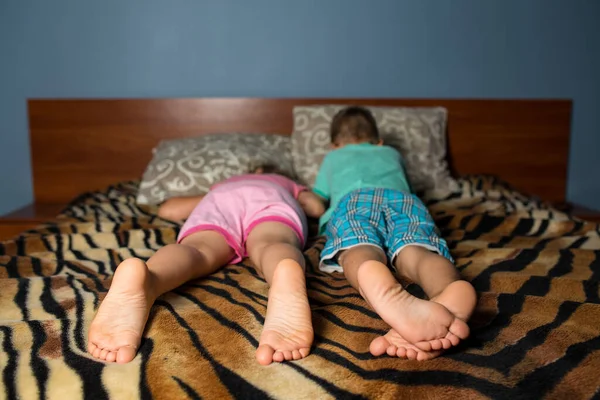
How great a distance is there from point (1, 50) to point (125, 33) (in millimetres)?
588

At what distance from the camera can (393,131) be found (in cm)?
245

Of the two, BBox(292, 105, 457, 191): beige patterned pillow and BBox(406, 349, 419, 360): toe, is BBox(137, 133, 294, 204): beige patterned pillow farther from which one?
BBox(406, 349, 419, 360): toe

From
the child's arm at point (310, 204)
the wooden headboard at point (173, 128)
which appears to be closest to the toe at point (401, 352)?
the child's arm at point (310, 204)

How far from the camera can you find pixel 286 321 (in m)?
0.93

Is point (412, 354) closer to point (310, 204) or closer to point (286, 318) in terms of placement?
point (286, 318)

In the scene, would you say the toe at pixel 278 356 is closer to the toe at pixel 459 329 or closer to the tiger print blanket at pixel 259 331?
the tiger print blanket at pixel 259 331

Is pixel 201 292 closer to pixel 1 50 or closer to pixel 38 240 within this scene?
pixel 38 240

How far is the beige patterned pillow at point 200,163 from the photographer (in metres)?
2.18

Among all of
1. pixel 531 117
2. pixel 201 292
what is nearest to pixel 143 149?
pixel 201 292

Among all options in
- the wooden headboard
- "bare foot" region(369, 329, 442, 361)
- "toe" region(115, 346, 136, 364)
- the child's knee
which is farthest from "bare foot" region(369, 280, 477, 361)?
the wooden headboard

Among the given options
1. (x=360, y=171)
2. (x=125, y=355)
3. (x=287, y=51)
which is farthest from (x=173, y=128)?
(x=125, y=355)

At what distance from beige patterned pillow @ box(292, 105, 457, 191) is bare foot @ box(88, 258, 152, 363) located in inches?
56.5

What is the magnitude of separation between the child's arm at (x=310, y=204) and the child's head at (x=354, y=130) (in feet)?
0.89

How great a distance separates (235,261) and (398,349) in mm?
646
